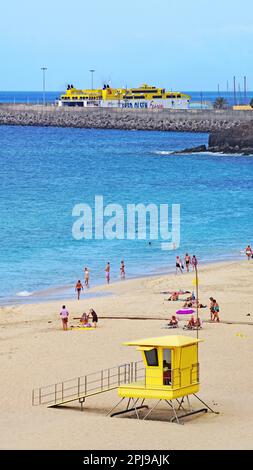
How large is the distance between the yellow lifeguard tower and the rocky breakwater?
271ft

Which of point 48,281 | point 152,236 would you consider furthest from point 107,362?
point 152,236

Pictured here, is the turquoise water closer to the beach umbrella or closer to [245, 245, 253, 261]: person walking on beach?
[245, 245, 253, 261]: person walking on beach

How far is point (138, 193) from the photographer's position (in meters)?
79.1

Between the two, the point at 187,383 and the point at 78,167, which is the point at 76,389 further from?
the point at 78,167

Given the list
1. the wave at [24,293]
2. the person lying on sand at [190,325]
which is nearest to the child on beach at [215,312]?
the person lying on sand at [190,325]

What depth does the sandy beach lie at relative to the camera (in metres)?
21.4

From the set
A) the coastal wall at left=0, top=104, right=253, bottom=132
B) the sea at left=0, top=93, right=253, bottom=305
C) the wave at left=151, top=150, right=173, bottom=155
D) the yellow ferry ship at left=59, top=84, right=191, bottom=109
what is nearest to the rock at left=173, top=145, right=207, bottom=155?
the wave at left=151, top=150, right=173, bottom=155

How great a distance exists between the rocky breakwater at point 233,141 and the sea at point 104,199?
213 cm

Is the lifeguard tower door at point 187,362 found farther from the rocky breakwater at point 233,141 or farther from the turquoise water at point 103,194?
the rocky breakwater at point 233,141

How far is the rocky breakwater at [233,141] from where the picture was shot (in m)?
106

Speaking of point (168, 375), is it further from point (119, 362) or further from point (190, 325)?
point (190, 325)

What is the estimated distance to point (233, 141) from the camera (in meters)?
110
